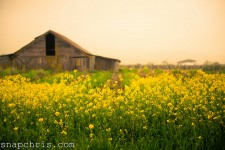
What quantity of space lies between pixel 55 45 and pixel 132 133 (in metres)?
26.2

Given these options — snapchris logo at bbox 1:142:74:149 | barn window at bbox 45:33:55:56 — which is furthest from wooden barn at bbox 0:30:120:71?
snapchris logo at bbox 1:142:74:149

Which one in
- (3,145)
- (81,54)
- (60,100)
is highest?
(81,54)

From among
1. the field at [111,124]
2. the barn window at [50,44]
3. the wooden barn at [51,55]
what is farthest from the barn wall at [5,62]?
the field at [111,124]

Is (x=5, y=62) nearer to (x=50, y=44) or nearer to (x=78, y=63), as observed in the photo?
(x=50, y=44)

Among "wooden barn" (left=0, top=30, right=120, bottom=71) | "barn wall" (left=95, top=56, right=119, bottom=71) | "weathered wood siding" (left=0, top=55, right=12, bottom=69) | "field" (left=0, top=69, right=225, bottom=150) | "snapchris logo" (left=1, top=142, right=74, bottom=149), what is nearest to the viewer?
"snapchris logo" (left=1, top=142, right=74, bottom=149)

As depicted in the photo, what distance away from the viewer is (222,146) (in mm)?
4320

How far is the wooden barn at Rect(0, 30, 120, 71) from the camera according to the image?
29.6 meters

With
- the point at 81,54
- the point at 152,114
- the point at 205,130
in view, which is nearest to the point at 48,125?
the point at 152,114

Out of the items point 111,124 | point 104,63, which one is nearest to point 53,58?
point 104,63

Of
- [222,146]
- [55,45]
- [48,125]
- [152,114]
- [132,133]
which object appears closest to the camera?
[222,146]

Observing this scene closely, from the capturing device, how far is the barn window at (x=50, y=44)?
3001 centimetres

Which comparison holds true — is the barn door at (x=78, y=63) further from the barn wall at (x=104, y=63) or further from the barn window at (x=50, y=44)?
the barn wall at (x=104, y=63)

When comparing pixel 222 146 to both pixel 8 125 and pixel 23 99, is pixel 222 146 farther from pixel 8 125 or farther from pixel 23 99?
pixel 23 99

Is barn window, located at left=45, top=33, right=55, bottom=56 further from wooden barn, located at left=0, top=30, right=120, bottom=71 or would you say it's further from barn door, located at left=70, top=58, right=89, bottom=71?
barn door, located at left=70, top=58, right=89, bottom=71
